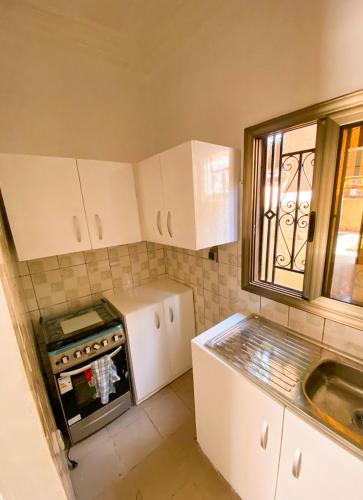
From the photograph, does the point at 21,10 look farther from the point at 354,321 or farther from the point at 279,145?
the point at 354,321

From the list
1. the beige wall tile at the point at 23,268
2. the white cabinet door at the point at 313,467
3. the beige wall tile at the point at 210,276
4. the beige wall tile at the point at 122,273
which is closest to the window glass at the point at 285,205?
the beige wall tile at the point at 210,276

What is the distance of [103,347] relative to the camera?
153 cm

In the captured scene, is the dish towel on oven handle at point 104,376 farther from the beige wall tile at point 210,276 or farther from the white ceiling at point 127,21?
the white ceiling at point 127,21

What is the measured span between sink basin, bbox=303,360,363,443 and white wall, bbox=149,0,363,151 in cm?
131

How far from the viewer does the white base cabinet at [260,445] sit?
75cm

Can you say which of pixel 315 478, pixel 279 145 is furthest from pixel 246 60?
pixel 315 478

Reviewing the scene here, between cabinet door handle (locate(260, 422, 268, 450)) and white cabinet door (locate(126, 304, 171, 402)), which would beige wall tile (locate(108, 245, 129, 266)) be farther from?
cabinet door handle (locate(260, 422, 268, 450))

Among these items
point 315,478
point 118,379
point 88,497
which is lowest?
point 88,497

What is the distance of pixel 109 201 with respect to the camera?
1589mm

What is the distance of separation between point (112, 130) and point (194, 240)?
4.20ft

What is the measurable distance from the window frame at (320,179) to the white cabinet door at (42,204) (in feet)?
3.85

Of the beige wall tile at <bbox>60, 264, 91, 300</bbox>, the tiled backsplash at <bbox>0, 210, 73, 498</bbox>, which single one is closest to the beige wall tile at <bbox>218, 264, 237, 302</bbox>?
the beige wall tile at <bbox>60, 264, 91, 300</bbox>

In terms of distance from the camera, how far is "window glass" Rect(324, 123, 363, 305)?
3.29ft

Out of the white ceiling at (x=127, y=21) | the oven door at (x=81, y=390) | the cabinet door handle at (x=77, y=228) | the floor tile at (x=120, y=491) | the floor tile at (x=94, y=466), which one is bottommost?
the floor tile at (x=94, y=466)
